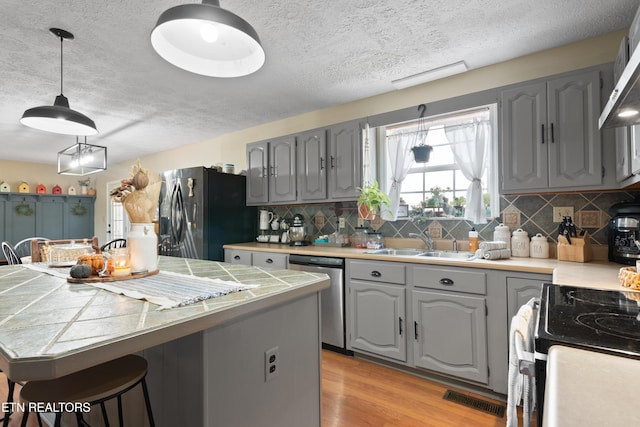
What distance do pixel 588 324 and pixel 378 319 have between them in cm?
174

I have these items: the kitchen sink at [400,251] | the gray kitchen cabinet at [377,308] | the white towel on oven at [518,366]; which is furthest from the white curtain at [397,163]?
the white towel on oven at [518,366]

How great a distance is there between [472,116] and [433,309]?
5.46ft

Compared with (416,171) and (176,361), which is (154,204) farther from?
(416,171)

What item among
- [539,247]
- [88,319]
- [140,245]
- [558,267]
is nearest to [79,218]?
[140,245]

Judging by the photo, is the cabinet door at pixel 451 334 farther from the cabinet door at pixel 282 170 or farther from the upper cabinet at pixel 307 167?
the cabinet door at pixel 282 170

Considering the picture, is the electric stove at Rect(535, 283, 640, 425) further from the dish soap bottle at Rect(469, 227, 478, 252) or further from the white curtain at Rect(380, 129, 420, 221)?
the white curtain at Rect(380, 129, 420, 221)

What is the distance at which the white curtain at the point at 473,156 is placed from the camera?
2.69 m

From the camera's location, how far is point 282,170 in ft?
12.0

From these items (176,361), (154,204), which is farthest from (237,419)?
A: (154,204)

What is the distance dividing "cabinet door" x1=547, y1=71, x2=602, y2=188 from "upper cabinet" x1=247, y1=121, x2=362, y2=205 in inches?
58.6

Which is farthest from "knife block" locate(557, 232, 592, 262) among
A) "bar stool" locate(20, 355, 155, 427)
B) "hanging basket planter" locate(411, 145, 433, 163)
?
"bar stool" locate(20, 355, 155, 427)

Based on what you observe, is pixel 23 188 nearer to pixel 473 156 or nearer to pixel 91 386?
pixel 91 386

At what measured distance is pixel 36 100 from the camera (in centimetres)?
327

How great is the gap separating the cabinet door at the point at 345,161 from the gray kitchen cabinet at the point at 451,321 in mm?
1102
